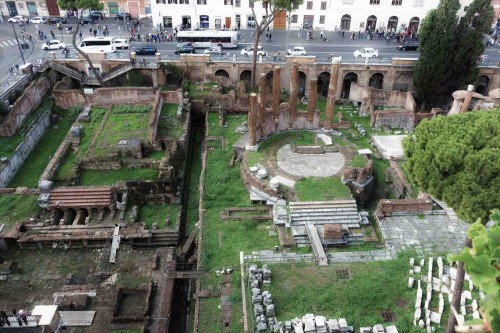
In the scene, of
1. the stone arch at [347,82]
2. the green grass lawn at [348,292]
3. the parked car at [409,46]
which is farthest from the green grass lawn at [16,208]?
the parked car at [409,46]

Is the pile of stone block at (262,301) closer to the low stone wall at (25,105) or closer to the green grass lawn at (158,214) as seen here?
the green grass lawn at (158,214)

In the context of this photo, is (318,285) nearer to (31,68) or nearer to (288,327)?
(288,327)

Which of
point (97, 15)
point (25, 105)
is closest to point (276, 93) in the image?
point (25, 105)

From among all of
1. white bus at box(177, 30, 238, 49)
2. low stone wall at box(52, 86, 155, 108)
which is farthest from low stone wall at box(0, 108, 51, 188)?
white bus at box(177, 30, 238, 49)

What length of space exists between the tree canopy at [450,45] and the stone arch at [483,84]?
4.19 m

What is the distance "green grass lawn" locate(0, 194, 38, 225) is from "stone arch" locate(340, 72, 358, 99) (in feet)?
94.5

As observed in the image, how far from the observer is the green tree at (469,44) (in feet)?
111

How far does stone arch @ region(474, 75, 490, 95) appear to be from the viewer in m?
39.4

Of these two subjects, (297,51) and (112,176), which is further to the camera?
(297,51)

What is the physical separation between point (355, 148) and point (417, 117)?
7575mm

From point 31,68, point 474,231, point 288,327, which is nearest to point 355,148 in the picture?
point 288,327

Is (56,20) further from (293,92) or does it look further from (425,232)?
(425,232)

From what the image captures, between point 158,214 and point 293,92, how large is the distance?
1275cm

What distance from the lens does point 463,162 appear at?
52.5 ft
